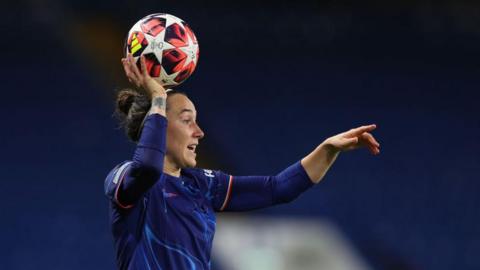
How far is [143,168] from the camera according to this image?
246 centimetres

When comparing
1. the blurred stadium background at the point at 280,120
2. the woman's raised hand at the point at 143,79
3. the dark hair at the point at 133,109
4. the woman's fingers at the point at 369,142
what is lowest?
the blurred stadium background at the point at 280,120

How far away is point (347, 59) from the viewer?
25.8 feet

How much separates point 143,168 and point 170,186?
0.35 m

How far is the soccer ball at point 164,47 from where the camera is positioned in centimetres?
294

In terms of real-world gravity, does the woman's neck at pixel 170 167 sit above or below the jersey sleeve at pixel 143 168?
below

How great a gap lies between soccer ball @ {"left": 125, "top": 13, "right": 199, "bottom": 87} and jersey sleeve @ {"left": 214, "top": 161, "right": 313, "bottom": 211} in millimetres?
437

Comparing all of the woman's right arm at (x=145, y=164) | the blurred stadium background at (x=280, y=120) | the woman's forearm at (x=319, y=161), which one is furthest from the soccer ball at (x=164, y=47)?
the blurred stadium background at (x=280, y=120)

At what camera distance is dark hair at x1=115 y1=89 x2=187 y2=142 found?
2820 millimetres

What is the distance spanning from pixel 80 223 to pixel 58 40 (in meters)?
1.78

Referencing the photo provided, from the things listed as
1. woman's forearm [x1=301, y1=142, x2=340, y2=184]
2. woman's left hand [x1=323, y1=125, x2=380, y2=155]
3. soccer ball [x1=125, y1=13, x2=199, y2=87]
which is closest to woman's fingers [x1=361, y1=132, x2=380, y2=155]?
woman's left hand [x1=323, y1=125, x2=380, y2=155]

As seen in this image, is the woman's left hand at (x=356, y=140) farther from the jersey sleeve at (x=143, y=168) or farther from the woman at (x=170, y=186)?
the jersey sleeve at (x=143, y=168)

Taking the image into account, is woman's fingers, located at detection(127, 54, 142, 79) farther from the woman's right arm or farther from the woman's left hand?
the woman's left hand

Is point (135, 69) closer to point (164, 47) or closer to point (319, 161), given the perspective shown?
point (164, 47)

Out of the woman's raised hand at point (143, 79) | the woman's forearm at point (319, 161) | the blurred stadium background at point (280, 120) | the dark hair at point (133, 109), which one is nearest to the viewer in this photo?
the woman's raised hand at point (143, 79)
